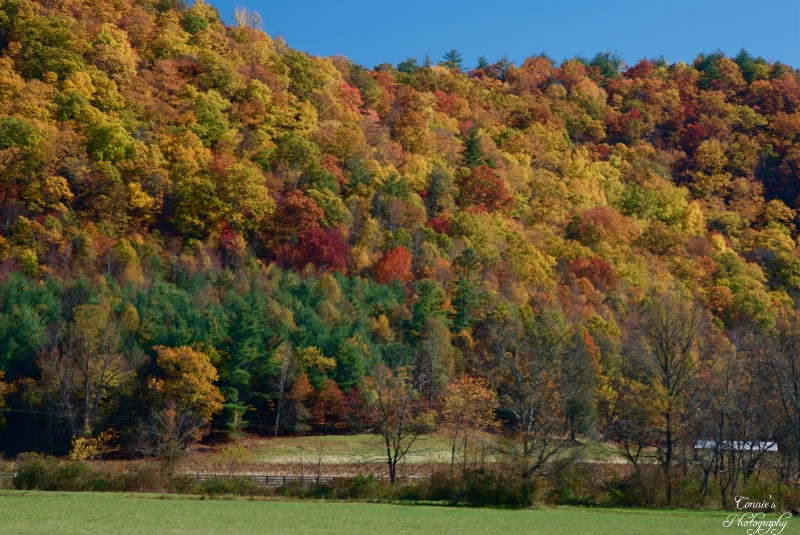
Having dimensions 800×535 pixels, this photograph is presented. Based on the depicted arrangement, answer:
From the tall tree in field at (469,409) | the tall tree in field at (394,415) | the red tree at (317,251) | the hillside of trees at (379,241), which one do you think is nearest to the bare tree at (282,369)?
the hillside of trees at (379,241)

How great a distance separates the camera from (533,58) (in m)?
156

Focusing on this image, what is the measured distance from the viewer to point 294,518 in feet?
98.8

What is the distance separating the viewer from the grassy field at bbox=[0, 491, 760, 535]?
2661 cm

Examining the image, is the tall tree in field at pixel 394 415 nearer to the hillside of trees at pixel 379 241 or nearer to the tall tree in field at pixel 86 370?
the hillside of trees at pixel 379 241

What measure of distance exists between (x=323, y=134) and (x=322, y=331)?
44723 mm

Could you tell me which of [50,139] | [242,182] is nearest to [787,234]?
[242,182]

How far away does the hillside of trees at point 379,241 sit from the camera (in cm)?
5488

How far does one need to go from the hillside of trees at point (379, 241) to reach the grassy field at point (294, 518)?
5.68 meters

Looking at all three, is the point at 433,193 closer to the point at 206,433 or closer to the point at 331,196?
the point at 331,196

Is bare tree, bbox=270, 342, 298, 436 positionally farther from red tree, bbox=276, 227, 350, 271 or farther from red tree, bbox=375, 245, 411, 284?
red tree, bbox=375, 245, 411, 284

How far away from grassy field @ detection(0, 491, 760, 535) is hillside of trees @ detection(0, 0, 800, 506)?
5.68 meters

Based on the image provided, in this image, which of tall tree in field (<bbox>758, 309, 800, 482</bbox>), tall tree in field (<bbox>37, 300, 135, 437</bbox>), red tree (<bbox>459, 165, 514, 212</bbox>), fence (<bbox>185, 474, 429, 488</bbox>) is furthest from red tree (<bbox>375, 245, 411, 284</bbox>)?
fence (<bbox>185, 474, 429, 488</bbox>)

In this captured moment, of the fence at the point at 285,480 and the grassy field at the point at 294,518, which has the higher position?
the fence at the point at 285,480

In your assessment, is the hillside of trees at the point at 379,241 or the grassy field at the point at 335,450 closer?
the grassy field at the point at 335,450
